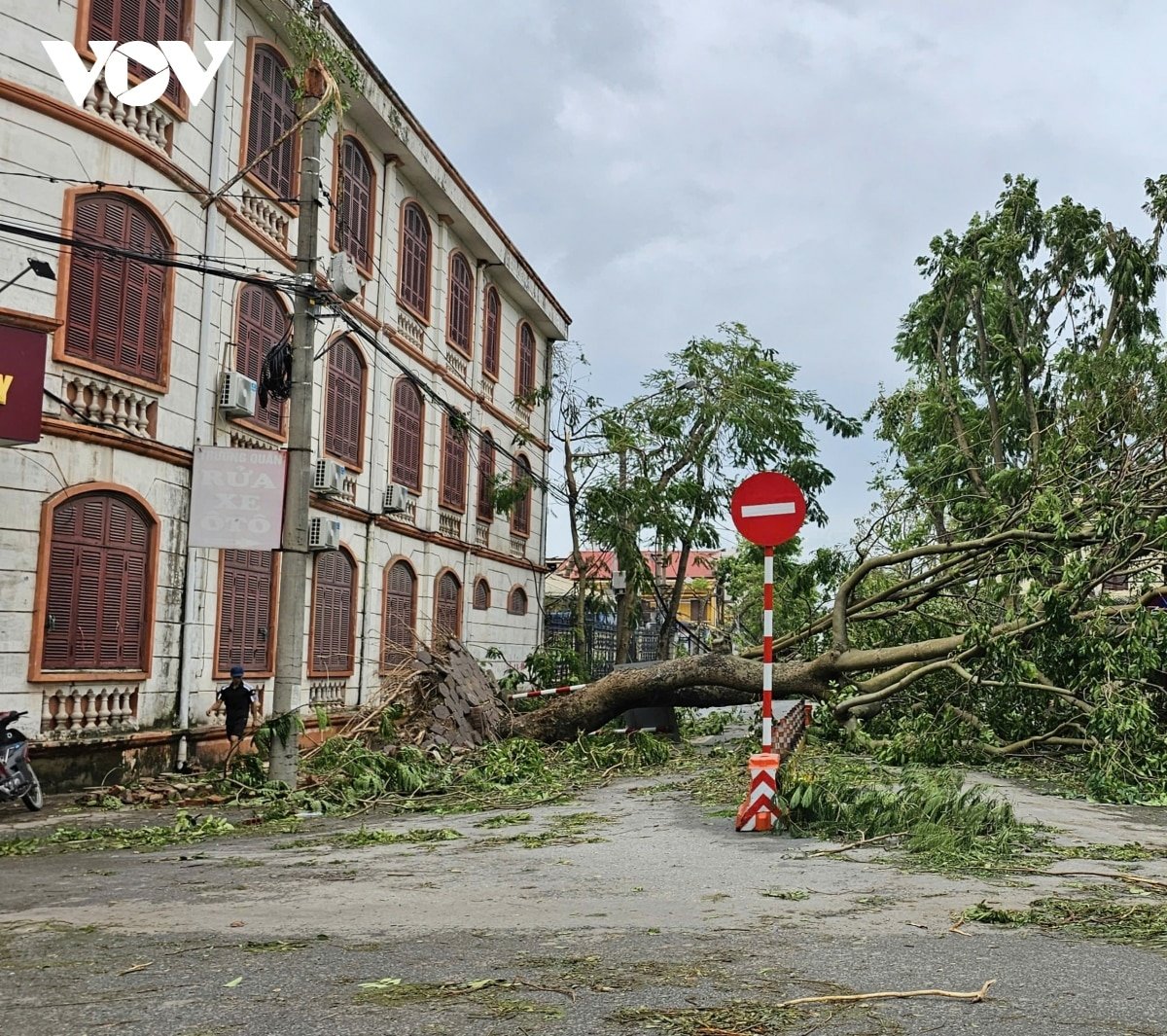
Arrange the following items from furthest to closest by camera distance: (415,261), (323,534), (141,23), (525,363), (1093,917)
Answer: (525,363), (415,261), (323,534), (141,23), (1093,917)

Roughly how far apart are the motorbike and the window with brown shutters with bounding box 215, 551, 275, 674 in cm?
378

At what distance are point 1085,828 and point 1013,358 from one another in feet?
69.2

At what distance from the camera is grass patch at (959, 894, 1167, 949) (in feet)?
18.6

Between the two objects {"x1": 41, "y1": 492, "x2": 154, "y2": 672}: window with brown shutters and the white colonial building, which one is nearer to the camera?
the white colonial building

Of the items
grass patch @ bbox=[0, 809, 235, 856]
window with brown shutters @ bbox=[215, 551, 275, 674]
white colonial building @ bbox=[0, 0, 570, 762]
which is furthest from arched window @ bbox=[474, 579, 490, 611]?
grass patch @ bbox=[0, 809, 235, 856]

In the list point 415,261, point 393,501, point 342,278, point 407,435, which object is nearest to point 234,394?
point 342,278

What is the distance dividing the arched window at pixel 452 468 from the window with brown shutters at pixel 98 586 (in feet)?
28.9

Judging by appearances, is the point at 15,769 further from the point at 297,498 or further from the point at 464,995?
Answer: the point at 464,995

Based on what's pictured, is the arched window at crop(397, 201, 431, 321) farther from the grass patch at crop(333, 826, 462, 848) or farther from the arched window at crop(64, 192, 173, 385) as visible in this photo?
the grass patch at crop(333, 826, 462, 848)

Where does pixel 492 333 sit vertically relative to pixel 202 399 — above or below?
above

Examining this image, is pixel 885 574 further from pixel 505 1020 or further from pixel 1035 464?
pixel 505 1020

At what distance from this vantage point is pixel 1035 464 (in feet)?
48.7

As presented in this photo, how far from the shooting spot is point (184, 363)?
44.8 feet

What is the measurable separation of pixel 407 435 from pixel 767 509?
11.6 metres
